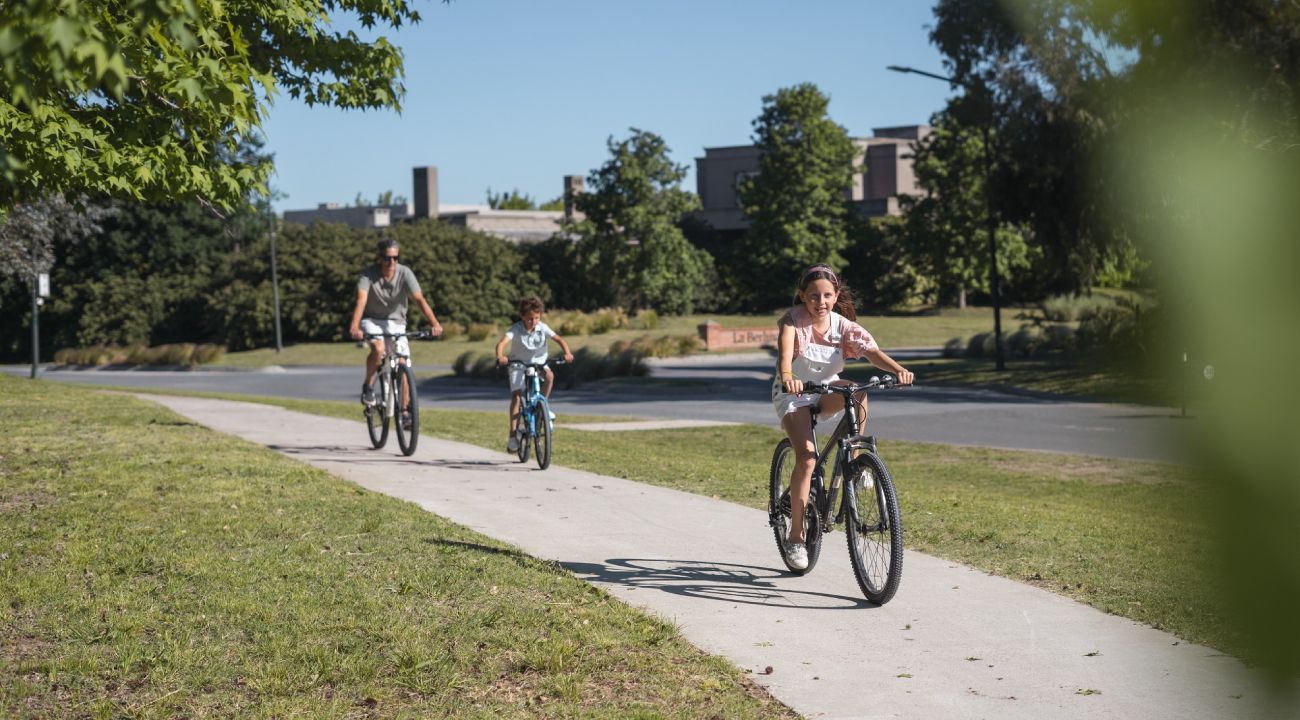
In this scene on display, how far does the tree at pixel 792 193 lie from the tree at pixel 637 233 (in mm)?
5444

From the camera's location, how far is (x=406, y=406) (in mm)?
13859

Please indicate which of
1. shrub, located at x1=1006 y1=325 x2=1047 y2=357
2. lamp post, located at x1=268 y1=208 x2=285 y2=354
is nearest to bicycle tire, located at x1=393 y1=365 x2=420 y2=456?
shrub, located at x1=1006 y1=325 x2=1047 y2=357

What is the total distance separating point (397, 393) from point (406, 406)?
17 cm

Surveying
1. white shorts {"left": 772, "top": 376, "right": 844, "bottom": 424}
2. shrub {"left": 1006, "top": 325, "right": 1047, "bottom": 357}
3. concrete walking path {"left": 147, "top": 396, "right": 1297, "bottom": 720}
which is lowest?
concrete walking path {"left": 147, "top": 396, "right": 1297, "bottom": 720}

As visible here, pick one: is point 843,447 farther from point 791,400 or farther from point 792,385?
point 792,385

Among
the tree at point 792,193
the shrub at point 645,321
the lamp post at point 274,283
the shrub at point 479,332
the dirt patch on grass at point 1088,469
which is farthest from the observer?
the tree at point 792,193

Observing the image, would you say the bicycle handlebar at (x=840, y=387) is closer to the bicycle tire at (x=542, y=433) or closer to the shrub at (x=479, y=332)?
the bicycle tire at (x=542, y=433)

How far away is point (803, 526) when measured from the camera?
25.2ft

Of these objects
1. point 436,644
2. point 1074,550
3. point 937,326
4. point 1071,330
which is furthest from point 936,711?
point 937,326

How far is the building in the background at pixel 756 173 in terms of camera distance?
253 ft

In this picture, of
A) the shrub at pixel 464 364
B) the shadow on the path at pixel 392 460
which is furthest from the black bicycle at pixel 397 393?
the shrub at pixel 464 364

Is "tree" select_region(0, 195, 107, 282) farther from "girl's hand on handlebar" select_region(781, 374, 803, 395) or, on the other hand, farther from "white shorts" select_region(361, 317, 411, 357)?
"girl's hand on handlebar" select_region(781, 374, 803, 395)

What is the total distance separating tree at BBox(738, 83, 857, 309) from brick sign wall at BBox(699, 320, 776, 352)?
56.7ft

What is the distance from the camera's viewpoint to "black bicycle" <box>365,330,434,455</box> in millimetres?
13695
